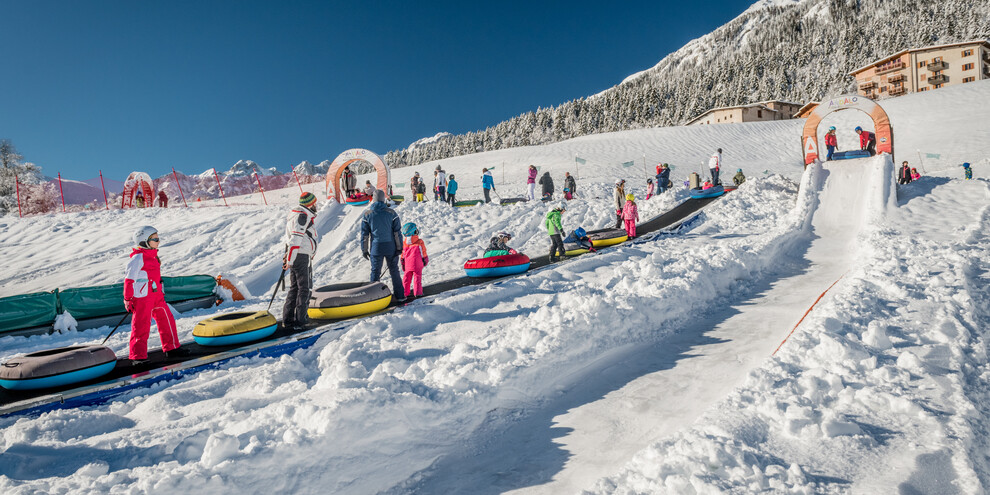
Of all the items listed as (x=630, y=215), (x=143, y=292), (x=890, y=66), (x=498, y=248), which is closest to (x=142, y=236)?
(x=143, y=292)

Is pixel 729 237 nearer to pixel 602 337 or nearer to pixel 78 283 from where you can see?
pixel 602 337

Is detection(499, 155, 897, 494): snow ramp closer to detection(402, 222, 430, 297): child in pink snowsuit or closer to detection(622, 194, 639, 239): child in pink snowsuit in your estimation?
detection(622, 194, 639, 239): child in pink snowsuit

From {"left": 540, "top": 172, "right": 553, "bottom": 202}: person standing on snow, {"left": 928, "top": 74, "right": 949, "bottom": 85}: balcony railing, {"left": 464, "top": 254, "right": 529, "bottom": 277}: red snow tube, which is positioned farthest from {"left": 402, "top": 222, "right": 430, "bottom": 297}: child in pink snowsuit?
{"left": 928, "top": 74, "right": 949, "bottom": 85}: balcony railing

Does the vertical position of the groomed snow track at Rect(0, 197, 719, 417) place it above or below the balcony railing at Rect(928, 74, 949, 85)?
below

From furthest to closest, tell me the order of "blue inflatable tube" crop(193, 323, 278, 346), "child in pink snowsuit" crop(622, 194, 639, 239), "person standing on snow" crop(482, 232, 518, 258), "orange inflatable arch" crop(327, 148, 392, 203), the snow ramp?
1. "orange inflatable arch" crop(327, 148, 392, 203)
2. "child in pink snowsuit" crop(622, 194, 639, 239)
3. "person standing on snow" crop(482, 232, 518, 258)
4. "blue inflatable tube" crop(193, 323, 278, 346)
5. the snow ramp

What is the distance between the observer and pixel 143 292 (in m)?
5.56

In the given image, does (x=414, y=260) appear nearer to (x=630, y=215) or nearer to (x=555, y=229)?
(x=555, y=229)

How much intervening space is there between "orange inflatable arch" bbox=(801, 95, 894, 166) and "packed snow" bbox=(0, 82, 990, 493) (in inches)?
314

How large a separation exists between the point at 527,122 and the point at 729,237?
80.5 meters

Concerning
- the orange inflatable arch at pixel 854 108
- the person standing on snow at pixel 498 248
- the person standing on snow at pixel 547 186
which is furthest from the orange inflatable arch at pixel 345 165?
the orange inflatable arch at pixel 854 108

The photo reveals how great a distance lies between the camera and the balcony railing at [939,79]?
53094mm

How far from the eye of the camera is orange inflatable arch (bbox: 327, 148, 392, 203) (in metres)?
19.9

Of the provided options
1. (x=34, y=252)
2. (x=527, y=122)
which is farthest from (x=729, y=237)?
(x=527, y=122)

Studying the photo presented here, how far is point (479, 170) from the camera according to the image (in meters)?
37.3
